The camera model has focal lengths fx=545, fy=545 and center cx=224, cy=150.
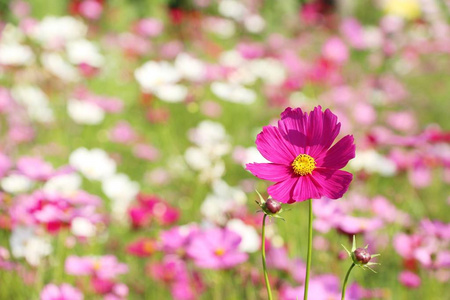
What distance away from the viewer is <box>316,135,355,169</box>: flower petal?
0.62 m

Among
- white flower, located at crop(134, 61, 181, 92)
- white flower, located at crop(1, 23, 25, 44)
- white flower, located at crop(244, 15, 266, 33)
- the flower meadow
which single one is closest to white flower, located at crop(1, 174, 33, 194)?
the flower meadow

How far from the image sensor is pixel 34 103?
289 centimetres

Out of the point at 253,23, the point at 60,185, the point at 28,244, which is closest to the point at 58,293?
the point at 28,244

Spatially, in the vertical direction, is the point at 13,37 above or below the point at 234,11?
below

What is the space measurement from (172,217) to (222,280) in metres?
0.29

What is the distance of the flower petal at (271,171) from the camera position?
24.8 inches

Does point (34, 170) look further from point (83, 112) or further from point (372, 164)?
point (83, 112)

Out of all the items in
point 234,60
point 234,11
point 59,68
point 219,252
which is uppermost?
point 234,11

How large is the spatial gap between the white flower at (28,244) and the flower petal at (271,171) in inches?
28.6

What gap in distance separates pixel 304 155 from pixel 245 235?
25.0 inches

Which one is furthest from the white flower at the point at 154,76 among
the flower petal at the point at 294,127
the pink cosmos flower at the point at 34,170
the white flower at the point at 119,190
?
the flower petal at the point at 294,127

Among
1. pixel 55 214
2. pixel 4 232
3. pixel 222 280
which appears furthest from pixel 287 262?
pixel 4 232

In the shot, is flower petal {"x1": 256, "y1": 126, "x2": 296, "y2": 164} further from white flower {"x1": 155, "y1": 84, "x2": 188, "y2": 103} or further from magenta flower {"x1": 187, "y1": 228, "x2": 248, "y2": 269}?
white flower {"x1": 155, "y1": 84, "x2": 188, "y2": 103}

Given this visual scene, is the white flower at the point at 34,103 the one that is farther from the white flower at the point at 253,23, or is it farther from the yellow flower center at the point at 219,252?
the white flower at the point at 253,23
